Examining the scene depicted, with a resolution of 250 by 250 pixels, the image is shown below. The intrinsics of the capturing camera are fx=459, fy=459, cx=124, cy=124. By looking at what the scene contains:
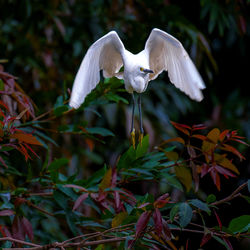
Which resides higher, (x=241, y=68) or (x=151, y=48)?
(x=151, y=48)

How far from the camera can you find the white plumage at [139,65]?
3.09ft

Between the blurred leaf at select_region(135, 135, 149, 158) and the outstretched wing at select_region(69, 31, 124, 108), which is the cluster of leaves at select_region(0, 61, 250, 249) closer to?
the blurred leaf at select_region(135, 135, 149, 158)

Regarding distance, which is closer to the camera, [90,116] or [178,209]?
[178,209]

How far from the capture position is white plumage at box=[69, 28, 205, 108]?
0.94 meters

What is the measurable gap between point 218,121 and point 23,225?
2.06 meters

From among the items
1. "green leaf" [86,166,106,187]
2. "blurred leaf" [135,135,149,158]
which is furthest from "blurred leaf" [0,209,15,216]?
"blurred leaf" [135,135,149,158]

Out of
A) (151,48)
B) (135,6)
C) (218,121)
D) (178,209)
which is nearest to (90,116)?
(135,6)

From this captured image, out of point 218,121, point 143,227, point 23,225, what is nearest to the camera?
point 143,227

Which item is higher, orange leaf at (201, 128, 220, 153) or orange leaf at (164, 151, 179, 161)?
orange leaf at (201, 128, 220, 153)

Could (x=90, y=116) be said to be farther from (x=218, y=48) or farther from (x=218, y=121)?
(x=218, y=48)

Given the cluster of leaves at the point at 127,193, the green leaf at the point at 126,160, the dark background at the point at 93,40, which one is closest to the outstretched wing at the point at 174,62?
the cluster of leaves at the point at 127,193

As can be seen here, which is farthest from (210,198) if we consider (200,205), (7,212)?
(7,212)

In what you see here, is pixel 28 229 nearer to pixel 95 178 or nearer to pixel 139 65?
pixel 95 178

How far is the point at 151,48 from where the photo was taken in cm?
106
